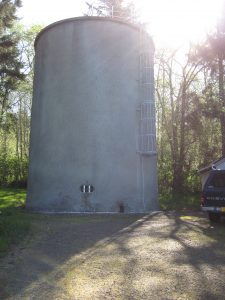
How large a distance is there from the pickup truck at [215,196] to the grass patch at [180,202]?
25.0 feet

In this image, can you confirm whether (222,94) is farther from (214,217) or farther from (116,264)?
(116,264)

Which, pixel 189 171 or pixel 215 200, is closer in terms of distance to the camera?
pixel 215 200

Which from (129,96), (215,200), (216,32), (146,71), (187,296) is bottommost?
(187,296)

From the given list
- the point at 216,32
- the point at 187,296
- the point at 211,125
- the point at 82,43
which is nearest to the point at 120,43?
the point at 82,43

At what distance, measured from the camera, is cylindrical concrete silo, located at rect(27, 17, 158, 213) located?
1827cm

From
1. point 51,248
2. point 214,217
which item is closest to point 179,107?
point 214,217

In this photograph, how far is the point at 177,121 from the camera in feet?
112

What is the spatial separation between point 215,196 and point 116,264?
7487mm

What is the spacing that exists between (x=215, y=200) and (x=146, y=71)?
7423 mm

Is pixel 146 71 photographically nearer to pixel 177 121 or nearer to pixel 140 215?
pixel 140 215

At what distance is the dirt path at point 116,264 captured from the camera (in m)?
6.59

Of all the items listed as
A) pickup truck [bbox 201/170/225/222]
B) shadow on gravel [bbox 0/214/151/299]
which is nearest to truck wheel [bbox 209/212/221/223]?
pickup truck [bbox 201/170/225/222]

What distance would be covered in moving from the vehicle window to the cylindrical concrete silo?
3.81 m

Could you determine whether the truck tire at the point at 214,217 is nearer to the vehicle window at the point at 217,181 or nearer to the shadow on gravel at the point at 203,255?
the shadow on gravel at the point at 203,255
